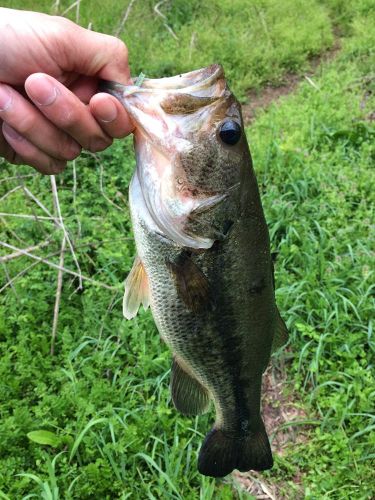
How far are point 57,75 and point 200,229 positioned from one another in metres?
0.75

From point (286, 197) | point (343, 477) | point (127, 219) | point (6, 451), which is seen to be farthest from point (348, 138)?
point (6, 451)

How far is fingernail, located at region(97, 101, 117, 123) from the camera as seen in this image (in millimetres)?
1609

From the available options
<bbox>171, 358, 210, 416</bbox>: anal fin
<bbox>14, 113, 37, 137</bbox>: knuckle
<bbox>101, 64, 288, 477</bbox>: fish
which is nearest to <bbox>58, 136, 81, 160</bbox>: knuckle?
<bbox>14, 113, 37, 137</bbox>: knuckle

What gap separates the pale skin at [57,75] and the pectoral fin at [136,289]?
47 cm

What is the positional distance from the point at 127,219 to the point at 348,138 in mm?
2327

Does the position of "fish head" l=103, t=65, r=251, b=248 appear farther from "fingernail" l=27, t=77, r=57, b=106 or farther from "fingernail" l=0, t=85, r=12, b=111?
"fingernail" l=0, t=85, r=12, b=111

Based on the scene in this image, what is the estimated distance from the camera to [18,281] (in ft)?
11.5

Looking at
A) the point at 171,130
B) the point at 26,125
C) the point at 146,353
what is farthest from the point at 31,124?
the point at 146,353

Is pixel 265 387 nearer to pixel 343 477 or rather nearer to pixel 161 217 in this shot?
pixel 343 477

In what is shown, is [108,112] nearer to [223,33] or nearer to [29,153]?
[29,153]

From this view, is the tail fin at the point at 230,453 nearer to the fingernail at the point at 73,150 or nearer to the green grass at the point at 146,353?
the green grass at the point at 146,353

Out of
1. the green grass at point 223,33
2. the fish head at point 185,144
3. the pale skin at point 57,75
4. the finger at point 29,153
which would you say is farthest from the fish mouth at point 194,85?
the green grass at point 223,33

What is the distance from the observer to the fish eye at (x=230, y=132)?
162 cm

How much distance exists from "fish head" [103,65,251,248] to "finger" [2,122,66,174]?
40 cm
